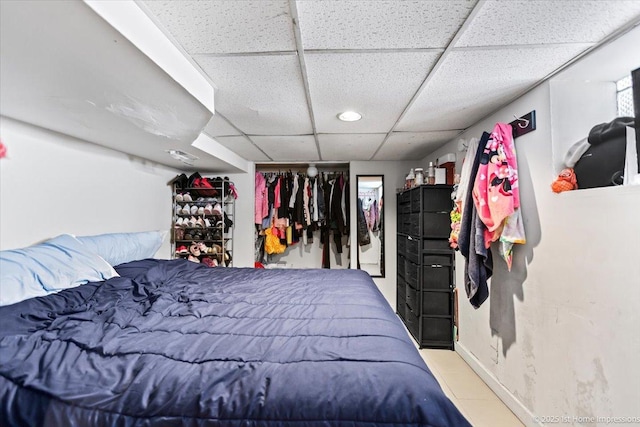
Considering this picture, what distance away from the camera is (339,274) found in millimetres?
2307

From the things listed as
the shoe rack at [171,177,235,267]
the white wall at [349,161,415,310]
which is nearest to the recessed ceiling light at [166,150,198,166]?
the shoe rack at [171,177,235,267]

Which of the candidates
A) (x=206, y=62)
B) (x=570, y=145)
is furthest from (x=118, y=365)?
(x=570, y=145)

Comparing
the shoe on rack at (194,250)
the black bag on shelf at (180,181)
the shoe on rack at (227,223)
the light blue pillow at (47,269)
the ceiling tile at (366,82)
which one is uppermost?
the ceiling tile at (366,82)

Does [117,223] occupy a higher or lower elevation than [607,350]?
higher

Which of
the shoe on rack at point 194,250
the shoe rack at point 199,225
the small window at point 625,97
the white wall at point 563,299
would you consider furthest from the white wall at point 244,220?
the small window at point 625,97

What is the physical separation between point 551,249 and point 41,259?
2902 millimetres

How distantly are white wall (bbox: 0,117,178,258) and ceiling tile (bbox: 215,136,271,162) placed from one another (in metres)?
→ 0.95

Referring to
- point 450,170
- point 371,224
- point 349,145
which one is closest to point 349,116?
point 349,145

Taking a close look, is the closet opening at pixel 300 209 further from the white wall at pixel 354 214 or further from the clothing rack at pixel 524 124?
the clothing rack at pixel 524 124

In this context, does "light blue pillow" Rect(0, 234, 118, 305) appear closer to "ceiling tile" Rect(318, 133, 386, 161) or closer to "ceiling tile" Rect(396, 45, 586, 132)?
"ceiling tile" Rect(318, 133, 386, 161)

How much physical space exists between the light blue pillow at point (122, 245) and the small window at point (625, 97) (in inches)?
131

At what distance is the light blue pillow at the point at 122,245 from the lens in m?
1.94

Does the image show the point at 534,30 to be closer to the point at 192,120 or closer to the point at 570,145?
the point at 570,145

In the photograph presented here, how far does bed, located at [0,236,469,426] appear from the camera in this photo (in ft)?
2.45
